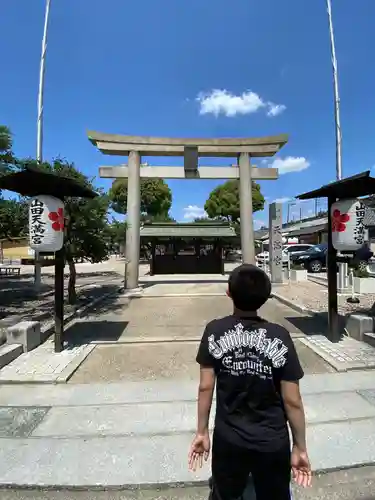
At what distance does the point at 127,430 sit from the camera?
11.0 ft

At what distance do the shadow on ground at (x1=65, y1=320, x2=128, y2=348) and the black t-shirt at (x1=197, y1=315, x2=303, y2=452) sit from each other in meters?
5.02

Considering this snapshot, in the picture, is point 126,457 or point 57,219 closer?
point 126,457

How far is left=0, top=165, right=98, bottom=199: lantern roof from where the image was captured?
5438 mm


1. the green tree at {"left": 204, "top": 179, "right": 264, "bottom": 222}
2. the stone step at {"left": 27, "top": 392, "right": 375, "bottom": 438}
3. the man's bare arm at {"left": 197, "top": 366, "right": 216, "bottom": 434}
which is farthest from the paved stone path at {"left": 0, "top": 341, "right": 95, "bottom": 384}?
the green tree at {"left": 204, "top": 179, "right": 264, "bottom": 222}

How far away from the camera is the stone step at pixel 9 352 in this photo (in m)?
5.07

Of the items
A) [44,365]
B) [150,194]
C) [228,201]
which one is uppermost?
[150,194]

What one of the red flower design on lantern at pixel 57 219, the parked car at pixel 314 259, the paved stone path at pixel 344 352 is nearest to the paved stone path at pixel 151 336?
the paved stone path at pixel 344 352

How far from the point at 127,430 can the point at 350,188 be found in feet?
17.0


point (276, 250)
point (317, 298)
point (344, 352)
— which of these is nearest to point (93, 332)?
point (344, 352)

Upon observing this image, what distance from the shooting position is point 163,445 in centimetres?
309

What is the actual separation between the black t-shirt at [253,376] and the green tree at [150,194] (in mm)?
34741

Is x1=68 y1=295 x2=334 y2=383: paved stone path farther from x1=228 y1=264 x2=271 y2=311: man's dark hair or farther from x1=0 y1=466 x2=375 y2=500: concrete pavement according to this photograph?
x1=228 y1=264 x2=271 y2=311: man's dark hair

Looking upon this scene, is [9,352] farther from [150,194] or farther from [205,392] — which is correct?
[150,194]

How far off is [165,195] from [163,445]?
123 feet
